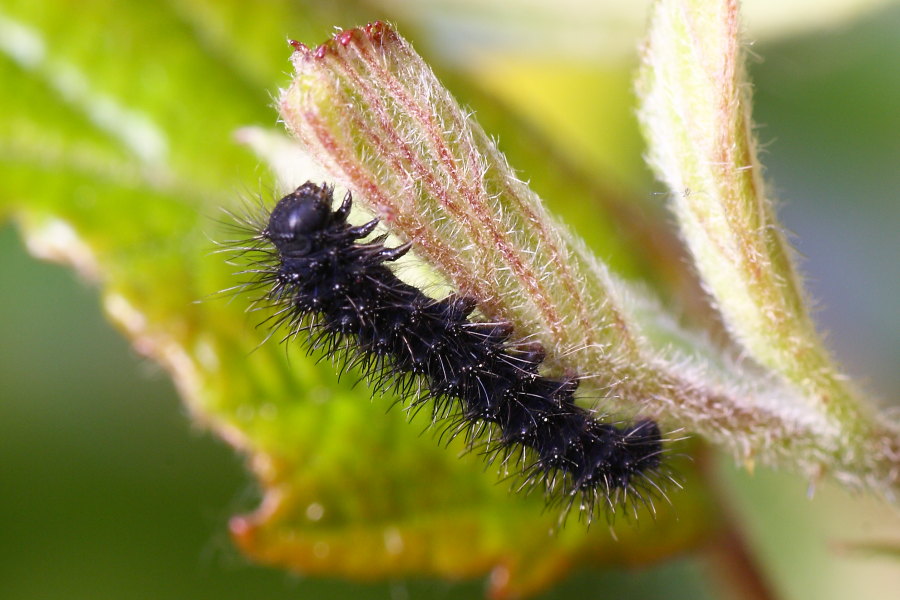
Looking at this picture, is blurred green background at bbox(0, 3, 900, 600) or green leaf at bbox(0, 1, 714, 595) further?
blurred green background at bbox(0, 3, 900, 600)

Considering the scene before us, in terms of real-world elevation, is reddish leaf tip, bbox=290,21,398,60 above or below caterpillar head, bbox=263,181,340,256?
above

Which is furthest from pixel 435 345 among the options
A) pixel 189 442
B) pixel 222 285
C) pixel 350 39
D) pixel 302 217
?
pixel 189 442

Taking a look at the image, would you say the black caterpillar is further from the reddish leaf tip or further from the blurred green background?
the blurred green background

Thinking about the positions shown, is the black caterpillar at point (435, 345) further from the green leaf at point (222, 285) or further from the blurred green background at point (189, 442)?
the blurred green background at point (189, 442)

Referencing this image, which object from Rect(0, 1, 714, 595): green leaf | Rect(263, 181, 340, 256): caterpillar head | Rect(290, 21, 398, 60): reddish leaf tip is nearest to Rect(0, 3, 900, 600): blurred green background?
Rect(0, 1, 714, 595): green leaf

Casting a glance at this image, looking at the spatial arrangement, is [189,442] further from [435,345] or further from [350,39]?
[350,39]

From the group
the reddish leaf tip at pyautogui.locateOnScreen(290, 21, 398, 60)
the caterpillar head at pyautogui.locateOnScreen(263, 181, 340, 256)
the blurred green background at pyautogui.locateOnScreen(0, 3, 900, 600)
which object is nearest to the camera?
the reddish leaf tip at pyautogui.locateOnScreen(290, 21, 398, 60)
